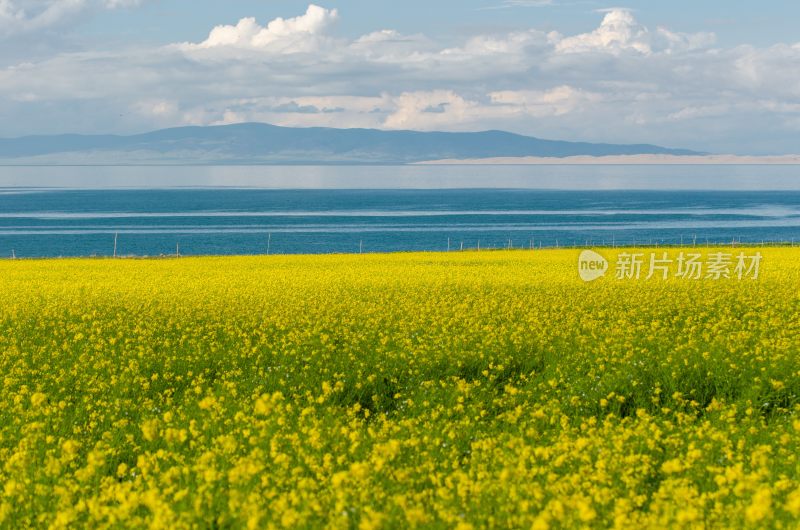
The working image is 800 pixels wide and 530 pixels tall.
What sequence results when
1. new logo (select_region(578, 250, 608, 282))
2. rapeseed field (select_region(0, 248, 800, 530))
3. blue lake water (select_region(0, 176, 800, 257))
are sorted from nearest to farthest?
rapeseed field (select_region(0, 248, 800, 530)), new logo (select_region(578, 250, 608, 282)), blue lake water (select_region(0, 176, 800, 257))

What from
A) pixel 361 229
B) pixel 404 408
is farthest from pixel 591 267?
pixel 361 229

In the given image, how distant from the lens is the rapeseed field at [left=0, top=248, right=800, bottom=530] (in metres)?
7.10

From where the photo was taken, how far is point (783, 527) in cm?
669

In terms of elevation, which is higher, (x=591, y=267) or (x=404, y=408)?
(x=404, y=408)

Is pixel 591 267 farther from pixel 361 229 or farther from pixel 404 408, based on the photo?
pixel 361 229

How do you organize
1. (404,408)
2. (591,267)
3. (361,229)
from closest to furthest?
1. (404,408)
2. (591,267)
3. (361,229)

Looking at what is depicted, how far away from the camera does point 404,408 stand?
1253 cm

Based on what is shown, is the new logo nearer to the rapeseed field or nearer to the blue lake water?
the rapeseed field

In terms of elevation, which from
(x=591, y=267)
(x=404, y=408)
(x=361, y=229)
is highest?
(x=404, y=408)

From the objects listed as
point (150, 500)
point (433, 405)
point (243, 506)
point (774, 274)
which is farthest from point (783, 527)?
point (774, 274)

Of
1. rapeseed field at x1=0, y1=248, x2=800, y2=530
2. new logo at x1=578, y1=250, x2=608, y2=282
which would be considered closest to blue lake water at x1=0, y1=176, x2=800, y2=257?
new logo at x1=578, y1=250, x2=608, y2=282

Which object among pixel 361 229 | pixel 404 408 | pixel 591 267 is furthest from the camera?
pixel 361 229

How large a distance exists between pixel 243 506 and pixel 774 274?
2970cm

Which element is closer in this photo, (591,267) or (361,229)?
(591,267)
